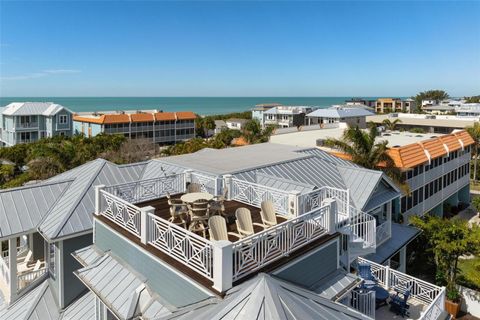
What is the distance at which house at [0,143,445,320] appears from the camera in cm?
612

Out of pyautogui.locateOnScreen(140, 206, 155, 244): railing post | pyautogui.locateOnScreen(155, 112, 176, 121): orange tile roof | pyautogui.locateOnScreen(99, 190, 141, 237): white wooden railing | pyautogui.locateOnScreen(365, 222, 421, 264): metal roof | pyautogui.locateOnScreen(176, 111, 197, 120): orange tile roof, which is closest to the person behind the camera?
pyautogui.locateOnScreen(140, 206, 155, 244): railing post

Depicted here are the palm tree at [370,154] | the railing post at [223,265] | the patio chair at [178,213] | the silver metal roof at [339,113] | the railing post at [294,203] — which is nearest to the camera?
the railing post at [223,265]

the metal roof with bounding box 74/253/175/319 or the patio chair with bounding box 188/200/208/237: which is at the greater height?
the patio chair with bounding box 188/200/208/237

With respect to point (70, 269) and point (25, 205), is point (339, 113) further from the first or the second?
point (70, 269)

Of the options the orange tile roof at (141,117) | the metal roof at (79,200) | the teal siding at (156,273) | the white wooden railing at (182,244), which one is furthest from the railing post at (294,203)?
the orange tile roof at (141,117)

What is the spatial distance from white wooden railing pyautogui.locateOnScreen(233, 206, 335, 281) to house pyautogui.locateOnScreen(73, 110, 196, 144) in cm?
5699

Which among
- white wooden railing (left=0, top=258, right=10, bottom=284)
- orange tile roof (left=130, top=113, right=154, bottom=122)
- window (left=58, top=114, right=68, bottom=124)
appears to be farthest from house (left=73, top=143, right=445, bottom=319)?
window (left=58, top=114, right=68, bottom=124)

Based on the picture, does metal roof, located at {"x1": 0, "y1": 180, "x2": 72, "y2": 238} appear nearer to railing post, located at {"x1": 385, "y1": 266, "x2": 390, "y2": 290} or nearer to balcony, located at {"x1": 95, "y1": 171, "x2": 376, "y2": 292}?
balcony, located at {"x1": 95, "y1": 171, "x2": 376, "y2": 292}

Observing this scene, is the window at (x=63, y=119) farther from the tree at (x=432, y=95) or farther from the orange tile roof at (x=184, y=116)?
the tree at (x=432, y=95)

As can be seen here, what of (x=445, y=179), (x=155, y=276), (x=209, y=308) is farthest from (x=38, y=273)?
(x=445, y=179)

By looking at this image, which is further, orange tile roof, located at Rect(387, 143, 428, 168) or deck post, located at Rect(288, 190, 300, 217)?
orange tile roof, located at Rect(387, 143, 428, 168)

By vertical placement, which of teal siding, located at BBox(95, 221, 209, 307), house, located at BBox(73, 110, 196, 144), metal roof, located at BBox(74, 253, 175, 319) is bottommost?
metal roof, located at BBox(74, 253, 175, 319)

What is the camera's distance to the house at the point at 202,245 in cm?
612

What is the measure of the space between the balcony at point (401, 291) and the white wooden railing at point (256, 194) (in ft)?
10.3
